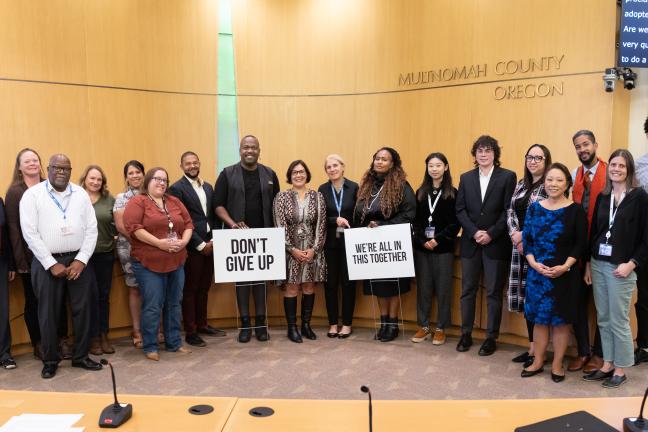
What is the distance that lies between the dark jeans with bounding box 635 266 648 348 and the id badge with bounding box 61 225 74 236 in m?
4.54

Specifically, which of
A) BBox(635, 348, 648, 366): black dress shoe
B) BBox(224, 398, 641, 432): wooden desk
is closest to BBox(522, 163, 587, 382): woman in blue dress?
BBox(635, 348, 648, 366): black dress shoe

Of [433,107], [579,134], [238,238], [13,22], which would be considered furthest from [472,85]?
[13,22]

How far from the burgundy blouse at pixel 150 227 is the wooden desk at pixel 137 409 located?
2.51m

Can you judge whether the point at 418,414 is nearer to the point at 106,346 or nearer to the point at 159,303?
the point at 159,303

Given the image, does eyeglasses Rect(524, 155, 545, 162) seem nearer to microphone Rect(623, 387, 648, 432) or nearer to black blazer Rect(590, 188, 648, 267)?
black blazer Rect(590, 188, 648, 267)

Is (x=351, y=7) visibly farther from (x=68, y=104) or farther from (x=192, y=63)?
(x=68, y=104)

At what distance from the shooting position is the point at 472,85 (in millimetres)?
6652

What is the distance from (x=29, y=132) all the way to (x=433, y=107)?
15.0ft

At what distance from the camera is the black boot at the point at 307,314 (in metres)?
5.54

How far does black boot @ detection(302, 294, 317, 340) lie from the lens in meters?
5.54

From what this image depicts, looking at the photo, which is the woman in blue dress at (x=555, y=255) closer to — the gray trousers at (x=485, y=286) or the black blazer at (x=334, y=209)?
the gray trousers at (x=485, y=286)

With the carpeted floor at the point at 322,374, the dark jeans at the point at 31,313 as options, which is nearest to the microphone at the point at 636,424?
the carpeted floor at the point at 322,374

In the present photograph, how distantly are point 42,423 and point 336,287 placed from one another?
379cm

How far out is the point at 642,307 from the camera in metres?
4.64
